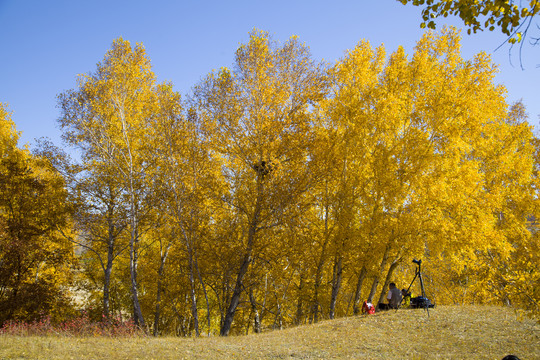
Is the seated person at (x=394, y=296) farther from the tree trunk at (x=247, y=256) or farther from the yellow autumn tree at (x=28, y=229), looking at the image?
the yellow autumn tree at (x=28, y=229)

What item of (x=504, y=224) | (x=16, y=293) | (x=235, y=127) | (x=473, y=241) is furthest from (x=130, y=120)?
(x=504, y=224)

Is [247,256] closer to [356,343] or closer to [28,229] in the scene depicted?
[356,343]

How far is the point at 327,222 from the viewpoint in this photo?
13297 mm

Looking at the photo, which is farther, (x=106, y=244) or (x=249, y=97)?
(x=106, y=244)

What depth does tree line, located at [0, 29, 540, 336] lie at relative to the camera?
10078 millimetres

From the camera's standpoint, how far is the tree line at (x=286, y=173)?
33.1 feet

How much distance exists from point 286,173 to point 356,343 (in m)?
4.96

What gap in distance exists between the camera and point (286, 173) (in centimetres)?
1041

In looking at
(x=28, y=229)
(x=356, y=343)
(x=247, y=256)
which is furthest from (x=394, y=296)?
(x=28, y=229)

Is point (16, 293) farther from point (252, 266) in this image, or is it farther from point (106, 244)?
point (252, 266)

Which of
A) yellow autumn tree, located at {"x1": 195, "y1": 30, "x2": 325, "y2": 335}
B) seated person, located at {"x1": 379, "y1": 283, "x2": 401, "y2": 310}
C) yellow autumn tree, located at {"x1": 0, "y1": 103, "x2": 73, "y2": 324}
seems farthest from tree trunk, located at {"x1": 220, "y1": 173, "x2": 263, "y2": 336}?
yellow autumn tree, located at {"x1": 0, "y1": 103, "x2": 73, "y2": 324}

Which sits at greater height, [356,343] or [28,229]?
[28,229]

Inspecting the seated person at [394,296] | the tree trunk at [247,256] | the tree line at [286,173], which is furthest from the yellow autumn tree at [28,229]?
the seated person at [394,296]

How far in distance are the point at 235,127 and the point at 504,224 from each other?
989cm
